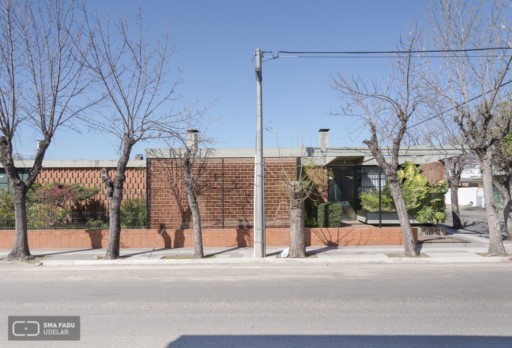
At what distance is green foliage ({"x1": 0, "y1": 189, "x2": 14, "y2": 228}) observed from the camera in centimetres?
1506

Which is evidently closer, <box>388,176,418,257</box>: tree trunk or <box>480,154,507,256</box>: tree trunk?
<box>480,154,507,256</box>: tree trunk

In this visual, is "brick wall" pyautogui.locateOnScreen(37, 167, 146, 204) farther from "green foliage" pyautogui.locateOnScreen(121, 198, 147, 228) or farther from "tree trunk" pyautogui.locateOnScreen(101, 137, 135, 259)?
"tree trunk" pyautogui.locateOnScreen(101, 137, 135, 259)

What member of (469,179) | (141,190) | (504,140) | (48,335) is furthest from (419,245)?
(469,179)

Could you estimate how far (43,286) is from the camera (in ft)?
29.9

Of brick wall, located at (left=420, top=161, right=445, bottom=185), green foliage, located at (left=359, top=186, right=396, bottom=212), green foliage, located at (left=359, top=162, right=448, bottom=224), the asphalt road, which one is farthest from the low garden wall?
brick wall, located at (left=420, top=161, right=445, bottom=185)

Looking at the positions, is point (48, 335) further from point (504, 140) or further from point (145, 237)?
point (504, 140)

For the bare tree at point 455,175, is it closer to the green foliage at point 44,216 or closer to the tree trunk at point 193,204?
Result: the tree trunk at point 193,204

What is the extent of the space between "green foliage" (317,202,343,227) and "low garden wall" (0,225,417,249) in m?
0.52

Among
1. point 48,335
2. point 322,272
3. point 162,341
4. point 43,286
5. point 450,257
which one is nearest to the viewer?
point 162,341

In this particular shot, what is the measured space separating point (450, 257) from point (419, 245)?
2.43 metres

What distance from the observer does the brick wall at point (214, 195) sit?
51.8ft

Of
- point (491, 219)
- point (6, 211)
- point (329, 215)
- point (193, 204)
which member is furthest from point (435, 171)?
point (6, 211)

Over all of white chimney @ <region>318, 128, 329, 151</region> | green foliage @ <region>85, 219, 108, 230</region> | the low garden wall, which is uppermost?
white chimney @ <region>318, 128, 329, 151</region>

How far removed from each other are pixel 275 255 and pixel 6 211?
965 centimetres
